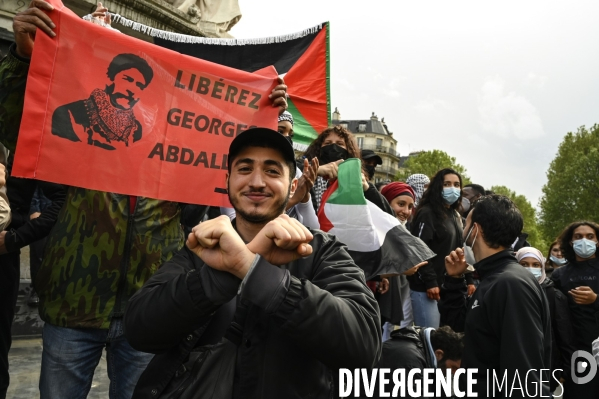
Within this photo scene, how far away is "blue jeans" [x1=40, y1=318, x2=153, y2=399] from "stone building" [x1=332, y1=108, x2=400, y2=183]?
92509 mm

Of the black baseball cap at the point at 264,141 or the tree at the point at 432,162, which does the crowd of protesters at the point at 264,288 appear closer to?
the black baseball cap at the point at 264,141

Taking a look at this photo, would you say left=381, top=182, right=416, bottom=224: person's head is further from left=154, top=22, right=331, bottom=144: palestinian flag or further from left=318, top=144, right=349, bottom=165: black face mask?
left=318, top=144, right=349, bottom=165: black face mask

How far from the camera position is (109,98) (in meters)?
2.73

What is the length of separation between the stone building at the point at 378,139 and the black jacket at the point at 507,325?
9191 cm

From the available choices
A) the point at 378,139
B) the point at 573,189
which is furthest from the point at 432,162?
the point at 378,139

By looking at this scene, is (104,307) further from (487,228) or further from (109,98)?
(487,228)

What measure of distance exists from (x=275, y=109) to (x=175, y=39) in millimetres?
1210

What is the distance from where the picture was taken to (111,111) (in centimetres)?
270

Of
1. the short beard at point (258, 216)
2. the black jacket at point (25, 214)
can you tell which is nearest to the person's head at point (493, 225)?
the short beard at point (258, 216)

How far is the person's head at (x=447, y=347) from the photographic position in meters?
3.56

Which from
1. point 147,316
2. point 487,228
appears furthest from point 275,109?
point 147,316

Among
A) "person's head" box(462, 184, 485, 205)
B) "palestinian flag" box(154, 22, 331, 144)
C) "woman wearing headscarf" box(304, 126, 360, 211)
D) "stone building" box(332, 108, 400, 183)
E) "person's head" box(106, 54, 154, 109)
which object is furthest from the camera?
"stone building" box(332, 108, 400, 183)

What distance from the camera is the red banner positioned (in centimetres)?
252

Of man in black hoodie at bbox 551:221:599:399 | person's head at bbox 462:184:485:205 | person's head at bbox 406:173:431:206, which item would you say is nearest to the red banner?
man in black hoodie at bbox 551:221:599:399
